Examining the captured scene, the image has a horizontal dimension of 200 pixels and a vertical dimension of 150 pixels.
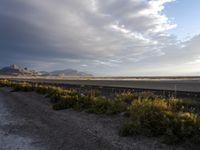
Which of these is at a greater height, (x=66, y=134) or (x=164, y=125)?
(x=164, y=125)

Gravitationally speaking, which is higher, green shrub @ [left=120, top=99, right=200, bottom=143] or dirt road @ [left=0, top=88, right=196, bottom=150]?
green shrub @ [left=120, top=99, right=200, bottom=143]

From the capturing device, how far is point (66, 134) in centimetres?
1023

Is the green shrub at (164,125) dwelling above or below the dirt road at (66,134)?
above

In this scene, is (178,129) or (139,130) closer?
(178,129)

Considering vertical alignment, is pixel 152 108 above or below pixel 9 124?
above

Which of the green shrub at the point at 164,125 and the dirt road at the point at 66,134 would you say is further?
the dirt road at the point at 66,134

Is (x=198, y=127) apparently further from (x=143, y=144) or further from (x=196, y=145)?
(x=143, y=144)

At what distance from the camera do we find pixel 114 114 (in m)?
12.9

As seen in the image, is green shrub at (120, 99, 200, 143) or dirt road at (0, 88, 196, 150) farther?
dirt road at (0, 88, 196, 150)

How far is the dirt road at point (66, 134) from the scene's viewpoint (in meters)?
8.69

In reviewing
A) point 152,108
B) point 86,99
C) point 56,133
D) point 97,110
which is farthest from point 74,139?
point 86,99

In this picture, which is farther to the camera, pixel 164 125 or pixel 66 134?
pixel 66 134

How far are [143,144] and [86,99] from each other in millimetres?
7977

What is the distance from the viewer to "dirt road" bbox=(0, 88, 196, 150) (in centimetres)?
869
